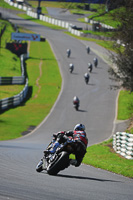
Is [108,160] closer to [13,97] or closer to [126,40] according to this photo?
[126,40]

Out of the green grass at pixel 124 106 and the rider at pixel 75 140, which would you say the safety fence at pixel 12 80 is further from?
the rider at pixel 75 140

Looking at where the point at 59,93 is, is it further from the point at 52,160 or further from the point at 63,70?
the point at 52,160

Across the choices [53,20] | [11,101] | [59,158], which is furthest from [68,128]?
[53,20]

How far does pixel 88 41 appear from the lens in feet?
288

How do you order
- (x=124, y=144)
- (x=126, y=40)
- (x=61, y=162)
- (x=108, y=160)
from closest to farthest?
(x=61, y=162) < (x=108, y=160) < (x=124, y=144) < (x=126, y=40)

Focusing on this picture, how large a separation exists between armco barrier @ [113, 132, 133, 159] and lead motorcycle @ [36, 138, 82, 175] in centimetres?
795

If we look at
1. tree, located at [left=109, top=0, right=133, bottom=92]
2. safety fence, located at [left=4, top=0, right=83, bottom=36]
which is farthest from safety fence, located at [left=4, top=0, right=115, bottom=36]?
tree, located at [left=109, top=0, right=133, bottom=92]

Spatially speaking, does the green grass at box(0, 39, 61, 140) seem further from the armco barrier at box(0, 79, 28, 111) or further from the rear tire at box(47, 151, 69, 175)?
the rear tire at box(47, 151, 69, 175)

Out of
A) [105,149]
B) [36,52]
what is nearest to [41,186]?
[105,149]

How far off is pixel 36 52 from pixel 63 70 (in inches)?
562

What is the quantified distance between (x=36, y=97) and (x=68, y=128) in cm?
1341

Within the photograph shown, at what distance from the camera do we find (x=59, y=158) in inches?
411

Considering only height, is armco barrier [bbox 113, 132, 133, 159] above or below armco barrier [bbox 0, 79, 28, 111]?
above

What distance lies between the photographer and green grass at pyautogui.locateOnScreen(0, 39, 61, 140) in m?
31.3
